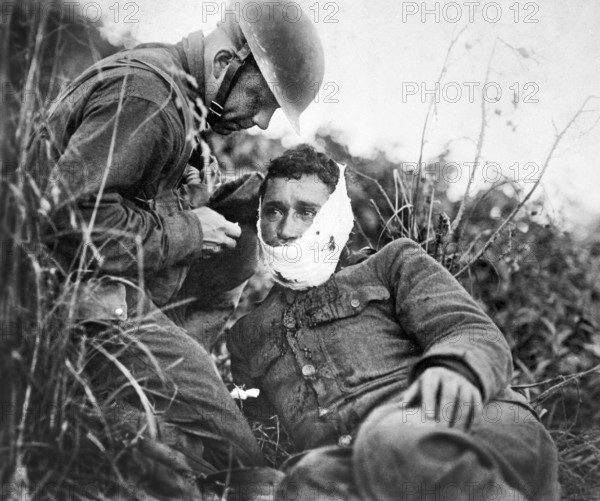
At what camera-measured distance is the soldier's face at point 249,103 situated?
330 centimetres

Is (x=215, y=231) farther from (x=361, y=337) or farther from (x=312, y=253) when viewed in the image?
(x=361, y=337)

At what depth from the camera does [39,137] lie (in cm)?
273

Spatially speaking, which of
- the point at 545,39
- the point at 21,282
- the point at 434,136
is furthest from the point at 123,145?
the point at 545,39

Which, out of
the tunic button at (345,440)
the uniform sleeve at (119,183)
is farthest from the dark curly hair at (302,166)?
the tunic button at (345,440)

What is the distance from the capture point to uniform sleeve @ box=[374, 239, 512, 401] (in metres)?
2.66

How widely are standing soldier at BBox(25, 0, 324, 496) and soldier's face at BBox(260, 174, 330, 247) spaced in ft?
0.42

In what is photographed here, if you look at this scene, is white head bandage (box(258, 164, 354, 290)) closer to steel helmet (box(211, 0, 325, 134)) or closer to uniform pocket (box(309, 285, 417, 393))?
uniform pocket (box(309, 285, 417, 393))

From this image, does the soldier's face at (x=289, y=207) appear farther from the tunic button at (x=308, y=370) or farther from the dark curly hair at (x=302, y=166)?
the tunic button at (x=308, y=370)

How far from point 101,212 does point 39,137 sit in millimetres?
318

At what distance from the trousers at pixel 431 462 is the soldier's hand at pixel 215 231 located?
0.86 m

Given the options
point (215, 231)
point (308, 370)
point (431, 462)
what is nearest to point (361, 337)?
point (308, 370)

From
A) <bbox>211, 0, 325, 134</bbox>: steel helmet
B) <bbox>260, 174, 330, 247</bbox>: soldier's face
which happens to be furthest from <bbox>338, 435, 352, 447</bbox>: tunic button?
<bbox>211, 0, 325, 134</bbox>: steel helmet

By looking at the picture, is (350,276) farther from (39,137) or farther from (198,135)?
(39,137)

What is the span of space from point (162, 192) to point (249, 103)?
53 cm
